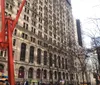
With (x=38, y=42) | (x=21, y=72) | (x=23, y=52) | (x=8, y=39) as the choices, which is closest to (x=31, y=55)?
(x=23, y=52)

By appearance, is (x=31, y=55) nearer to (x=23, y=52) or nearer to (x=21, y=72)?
(x=23, y=52)

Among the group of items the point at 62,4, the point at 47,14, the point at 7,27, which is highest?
the point at 62,4

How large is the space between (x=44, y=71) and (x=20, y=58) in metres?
11.2

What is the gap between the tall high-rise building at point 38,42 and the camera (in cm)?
3712

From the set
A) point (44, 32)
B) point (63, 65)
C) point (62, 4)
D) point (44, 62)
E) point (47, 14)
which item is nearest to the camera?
point (44, 62)

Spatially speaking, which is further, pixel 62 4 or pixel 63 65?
pixel 62 4

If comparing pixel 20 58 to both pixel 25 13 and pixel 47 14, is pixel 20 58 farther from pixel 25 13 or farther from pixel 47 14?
pixel 47 14

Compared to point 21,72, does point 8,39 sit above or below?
above

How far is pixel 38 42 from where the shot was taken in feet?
150

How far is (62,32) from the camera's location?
63812 millimetres

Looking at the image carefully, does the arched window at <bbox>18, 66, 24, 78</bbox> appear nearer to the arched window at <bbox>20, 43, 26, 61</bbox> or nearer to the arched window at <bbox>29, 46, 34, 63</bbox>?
the arched window at <bbox>20, 43, 26, 61</bbox>

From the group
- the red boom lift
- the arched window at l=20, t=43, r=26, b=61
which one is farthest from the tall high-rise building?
the red boom lift

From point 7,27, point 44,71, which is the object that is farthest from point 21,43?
point 7,27

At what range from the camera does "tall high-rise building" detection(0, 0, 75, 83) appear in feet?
122
